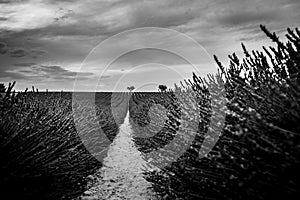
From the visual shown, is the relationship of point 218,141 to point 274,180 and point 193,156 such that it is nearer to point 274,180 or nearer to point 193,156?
point 193,156

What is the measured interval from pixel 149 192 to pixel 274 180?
3365mm

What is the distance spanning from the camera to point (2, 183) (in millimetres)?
2887

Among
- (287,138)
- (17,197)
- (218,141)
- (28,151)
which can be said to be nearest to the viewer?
(287,138)

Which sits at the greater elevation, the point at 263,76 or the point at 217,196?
the point at 263,76

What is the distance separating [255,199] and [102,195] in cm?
345

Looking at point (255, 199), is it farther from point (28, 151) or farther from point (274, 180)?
point (28, 151)

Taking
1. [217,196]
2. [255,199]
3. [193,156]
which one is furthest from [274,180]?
[193,156]

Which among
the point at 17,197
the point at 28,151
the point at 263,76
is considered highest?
the point at 263,76

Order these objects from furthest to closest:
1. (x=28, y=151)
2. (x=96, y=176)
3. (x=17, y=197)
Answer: (x=96, y=176), (x=28, y=151), (x=17, y=197)

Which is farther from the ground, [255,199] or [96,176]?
[255,199]

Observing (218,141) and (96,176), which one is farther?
(96,176)

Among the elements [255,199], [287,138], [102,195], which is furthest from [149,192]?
[287,138]

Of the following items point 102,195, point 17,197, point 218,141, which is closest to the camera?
point 218,141

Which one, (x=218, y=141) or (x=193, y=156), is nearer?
(x=218, y=141)
